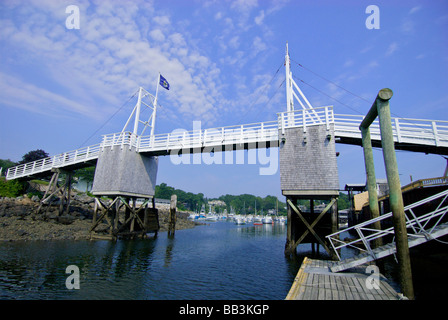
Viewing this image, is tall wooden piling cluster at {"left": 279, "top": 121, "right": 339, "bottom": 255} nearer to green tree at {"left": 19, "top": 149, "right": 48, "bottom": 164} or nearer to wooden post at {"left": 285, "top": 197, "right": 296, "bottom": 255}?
wooden post at {"left": 285, "top": 197, "right": 296, "bottom": 255}

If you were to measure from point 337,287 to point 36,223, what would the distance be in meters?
31.8

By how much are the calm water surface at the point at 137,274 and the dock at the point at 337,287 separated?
2.22 m

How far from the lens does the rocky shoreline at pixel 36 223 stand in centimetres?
2276

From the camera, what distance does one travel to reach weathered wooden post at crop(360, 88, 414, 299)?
729 centimetres

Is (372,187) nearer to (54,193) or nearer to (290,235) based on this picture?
(290,235)

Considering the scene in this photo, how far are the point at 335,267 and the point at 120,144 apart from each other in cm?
2294

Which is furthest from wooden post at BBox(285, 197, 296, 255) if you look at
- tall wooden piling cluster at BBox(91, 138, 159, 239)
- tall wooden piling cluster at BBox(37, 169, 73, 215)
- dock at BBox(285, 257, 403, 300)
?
tall wooden piling cluster at BBox(37, 169, 73, 215)

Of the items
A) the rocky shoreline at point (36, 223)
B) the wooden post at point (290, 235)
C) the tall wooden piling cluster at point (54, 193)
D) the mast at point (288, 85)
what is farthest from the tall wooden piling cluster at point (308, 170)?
the tall wooden piling cluster at point (54, 193)

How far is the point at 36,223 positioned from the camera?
26078 millimetres

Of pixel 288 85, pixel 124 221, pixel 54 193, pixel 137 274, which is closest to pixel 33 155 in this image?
pixel 54 193

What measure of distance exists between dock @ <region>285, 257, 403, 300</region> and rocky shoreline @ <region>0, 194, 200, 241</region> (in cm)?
2465

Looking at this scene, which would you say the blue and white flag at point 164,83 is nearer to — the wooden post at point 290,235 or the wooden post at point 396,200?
the wooden post at point 290,235
